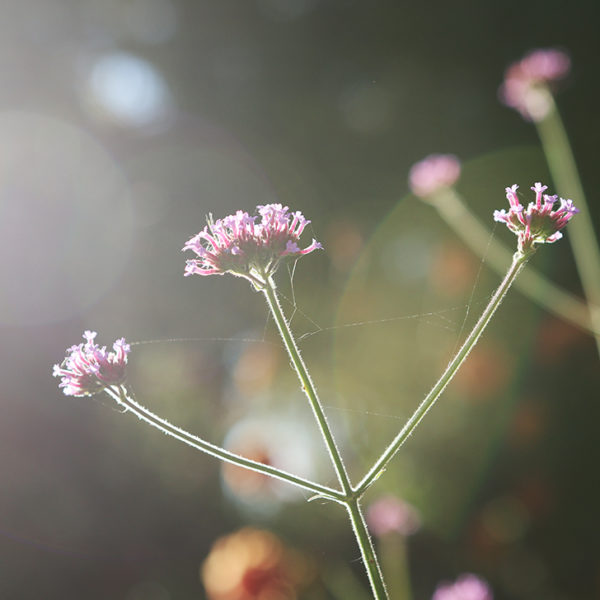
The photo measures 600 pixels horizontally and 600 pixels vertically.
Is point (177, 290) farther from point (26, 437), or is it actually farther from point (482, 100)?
point (482, 100)

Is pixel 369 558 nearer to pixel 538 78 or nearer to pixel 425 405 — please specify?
pixel 425 405

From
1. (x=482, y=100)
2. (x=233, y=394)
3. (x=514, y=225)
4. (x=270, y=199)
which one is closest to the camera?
(x=514, y=225)

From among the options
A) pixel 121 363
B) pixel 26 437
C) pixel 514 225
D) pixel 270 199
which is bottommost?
pixel 121 363

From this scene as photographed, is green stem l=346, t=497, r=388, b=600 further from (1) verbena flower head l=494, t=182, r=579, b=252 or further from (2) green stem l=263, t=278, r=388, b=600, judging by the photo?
(1) verbena flower head l=494, t=182, r=579, b=252

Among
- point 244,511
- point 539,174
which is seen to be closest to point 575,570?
point 244,511

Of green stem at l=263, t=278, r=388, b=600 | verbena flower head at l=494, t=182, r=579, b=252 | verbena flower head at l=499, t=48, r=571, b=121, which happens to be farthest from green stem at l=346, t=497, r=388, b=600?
verbena flower head at l=499, t=48, r=571, b=121

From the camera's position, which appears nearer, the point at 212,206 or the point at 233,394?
the point at 233,394

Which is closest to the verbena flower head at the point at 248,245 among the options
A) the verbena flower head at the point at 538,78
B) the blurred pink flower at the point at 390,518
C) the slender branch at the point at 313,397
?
the slender branch at the point at 313,397

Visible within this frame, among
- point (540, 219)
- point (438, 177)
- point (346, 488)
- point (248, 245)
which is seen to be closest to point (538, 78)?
point (438, 177)
